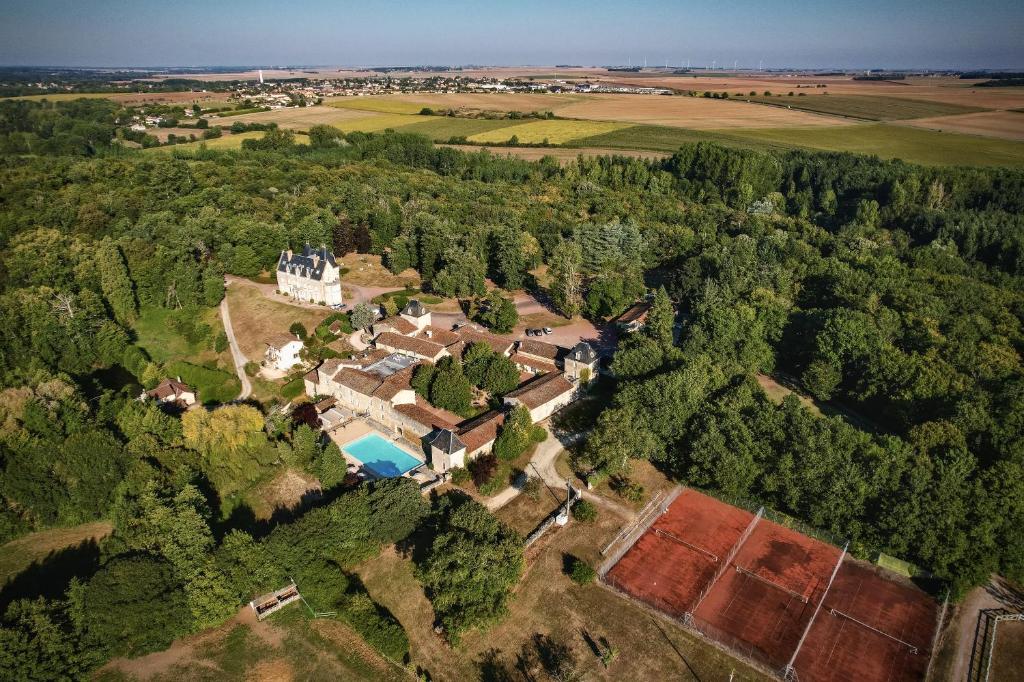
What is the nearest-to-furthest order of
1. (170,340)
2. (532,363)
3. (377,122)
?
(532,363) → (170,340) → (377,122)

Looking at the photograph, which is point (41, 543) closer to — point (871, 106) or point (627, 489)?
point (627, 489)

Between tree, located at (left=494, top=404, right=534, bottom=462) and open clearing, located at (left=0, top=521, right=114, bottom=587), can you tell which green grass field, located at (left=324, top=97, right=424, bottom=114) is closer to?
tree, located at (left=494, top=404, right=534, bottom=462)

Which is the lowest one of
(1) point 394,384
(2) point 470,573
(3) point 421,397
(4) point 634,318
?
(2) point 470,573

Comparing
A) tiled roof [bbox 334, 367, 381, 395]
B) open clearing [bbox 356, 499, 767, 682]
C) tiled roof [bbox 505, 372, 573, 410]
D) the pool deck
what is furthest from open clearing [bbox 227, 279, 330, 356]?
open clearing [bbox 356, 499, 767, 682]

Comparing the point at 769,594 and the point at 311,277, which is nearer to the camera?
the point at 769,594

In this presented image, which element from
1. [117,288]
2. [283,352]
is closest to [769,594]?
[283,352]

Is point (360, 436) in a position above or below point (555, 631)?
above
